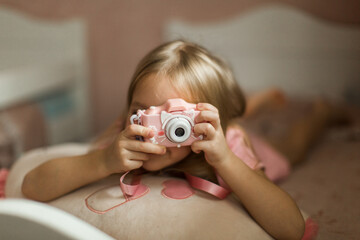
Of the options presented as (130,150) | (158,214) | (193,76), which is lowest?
(158,214)

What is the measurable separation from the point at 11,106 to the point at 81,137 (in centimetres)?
56

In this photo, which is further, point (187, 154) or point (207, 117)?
point (187, 154)

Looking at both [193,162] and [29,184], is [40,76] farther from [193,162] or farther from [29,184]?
[193,162]

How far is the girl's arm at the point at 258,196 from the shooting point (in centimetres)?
62

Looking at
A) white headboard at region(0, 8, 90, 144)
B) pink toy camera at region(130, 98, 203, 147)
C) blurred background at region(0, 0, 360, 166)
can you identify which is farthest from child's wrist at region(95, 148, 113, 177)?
white headboard at region(0, 8, 90, 144)

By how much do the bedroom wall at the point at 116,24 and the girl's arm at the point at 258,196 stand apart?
4.07 ft

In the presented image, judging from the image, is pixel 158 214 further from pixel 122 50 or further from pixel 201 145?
pixel 122 50

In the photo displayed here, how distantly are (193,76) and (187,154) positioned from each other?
0.15 metres

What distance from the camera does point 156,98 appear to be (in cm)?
66

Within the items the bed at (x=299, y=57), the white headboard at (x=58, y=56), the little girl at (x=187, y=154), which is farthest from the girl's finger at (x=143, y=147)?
the white headboard at (x=58, y=56)

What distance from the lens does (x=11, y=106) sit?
1487mm

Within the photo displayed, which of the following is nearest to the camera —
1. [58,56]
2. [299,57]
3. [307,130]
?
[307,130]

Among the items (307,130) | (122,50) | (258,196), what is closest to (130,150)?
(258,196)

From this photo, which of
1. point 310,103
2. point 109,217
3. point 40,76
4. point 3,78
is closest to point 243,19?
point 310,103
